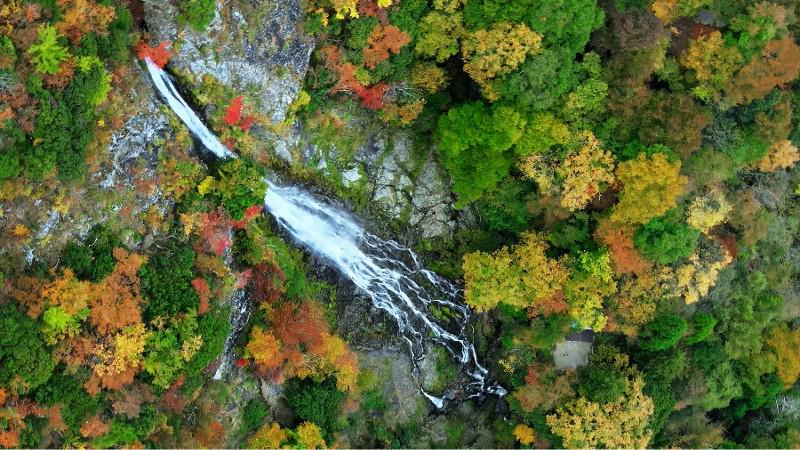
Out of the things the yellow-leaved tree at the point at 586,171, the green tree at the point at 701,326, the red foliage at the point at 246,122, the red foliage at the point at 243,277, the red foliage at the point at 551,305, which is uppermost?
the red foliage at the point at 246,122

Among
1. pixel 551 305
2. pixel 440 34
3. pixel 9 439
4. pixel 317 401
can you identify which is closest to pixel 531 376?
pixel 551 305

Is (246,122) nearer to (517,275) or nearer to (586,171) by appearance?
(517,275)

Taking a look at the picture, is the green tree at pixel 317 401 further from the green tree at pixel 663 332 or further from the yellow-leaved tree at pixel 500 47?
the yellow-leaved tree at pixel 500 47

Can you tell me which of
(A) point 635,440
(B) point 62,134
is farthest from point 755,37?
(B) point 62,134

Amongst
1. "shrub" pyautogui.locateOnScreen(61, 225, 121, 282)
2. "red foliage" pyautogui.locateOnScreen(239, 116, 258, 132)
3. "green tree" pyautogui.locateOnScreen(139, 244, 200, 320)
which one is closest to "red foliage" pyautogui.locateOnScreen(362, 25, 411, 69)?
"red foliage" pyautogui.locateOnScreen(239, 116, 258, 132)

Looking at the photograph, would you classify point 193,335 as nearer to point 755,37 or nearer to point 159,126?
point 159,126

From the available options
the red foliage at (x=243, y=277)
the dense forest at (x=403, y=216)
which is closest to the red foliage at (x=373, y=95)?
the dense forest at (x=403, y=216)

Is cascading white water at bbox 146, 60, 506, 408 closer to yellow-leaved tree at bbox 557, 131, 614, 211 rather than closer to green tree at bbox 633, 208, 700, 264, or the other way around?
yellow-leaved tree at bbox 557, 131, 614, 211
